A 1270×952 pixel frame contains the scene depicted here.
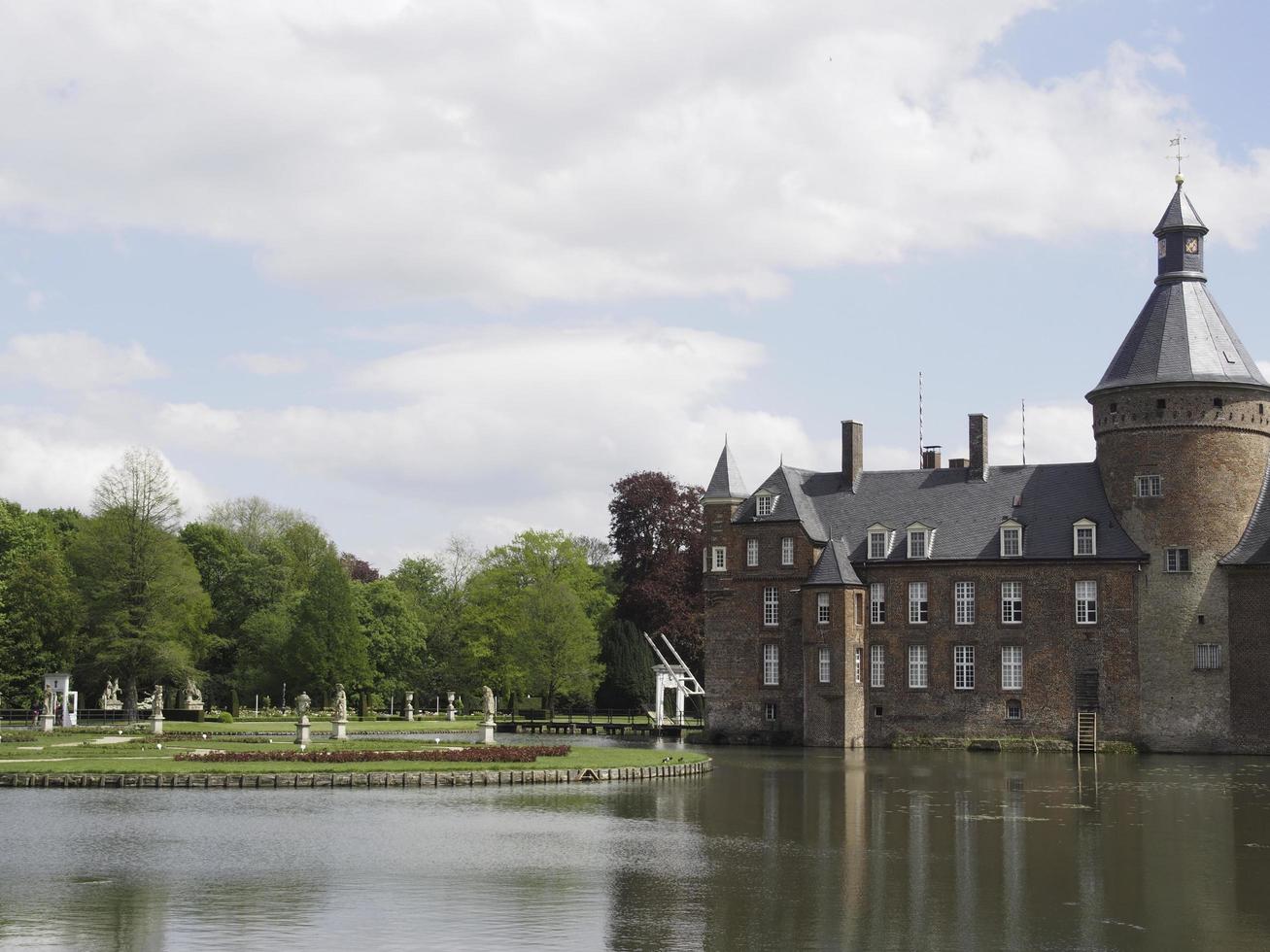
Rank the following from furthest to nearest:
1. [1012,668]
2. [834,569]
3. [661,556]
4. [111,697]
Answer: [661,556] < [111,697] < [834,569] < [1012,668]

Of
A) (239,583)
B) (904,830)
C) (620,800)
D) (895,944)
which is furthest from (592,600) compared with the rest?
(895,944)

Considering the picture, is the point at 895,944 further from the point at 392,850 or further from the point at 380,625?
the point at 380,625

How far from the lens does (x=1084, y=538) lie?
62.2m

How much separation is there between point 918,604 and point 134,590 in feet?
117

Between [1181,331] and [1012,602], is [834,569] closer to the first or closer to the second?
[1012,602]

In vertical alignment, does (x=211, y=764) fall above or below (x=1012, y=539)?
below

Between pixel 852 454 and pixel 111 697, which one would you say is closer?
pixel 852 454

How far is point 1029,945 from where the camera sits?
1939cm

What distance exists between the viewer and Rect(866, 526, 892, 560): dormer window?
216 ft

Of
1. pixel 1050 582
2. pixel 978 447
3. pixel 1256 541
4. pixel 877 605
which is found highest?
pixel 978 447

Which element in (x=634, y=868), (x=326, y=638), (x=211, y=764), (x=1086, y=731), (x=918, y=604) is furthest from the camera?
(x=326, y=638)

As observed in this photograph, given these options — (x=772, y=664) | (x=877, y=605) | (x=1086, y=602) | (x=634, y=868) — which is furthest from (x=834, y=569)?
(x=634, y=868)

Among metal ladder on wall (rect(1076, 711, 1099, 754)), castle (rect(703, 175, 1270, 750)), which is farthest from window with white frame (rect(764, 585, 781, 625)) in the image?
metal ladder on wall (rect(1076, 711, 1099, 754))

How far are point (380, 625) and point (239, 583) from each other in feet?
34.8
